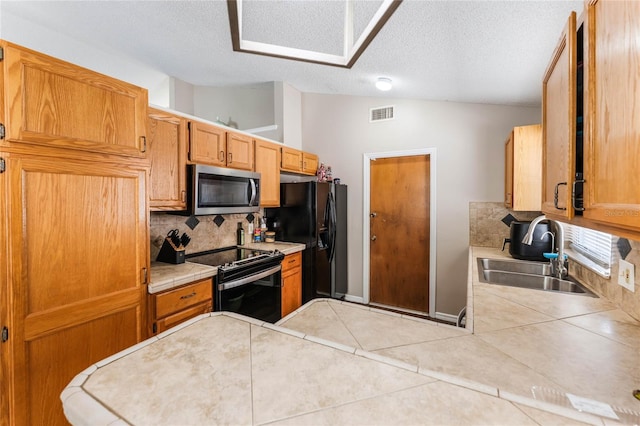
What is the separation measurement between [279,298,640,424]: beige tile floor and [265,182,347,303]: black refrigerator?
6.10 ft

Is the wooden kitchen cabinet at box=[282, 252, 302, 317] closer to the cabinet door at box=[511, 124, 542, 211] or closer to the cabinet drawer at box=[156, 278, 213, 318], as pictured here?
the cabinet drawer at box=[156, 278, 213, 318]

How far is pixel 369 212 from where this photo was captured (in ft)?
12.1

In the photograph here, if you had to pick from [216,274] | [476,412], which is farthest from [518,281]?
[216,274]

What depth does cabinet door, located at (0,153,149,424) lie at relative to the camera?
1244 mm

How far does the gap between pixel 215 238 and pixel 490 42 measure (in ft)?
9.03

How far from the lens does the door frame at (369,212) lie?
330cm

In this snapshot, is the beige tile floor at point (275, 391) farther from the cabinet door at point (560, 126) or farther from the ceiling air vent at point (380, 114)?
the ceiling air vent at point (380, 114)

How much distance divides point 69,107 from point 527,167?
314cm

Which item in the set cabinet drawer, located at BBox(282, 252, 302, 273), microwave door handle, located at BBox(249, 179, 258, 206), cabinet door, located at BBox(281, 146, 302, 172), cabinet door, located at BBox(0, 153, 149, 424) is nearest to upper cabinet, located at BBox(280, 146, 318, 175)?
cabinet door, located at BBox(281, 146, 302, 172)

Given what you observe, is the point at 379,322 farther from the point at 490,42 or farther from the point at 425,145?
the point at 425,145

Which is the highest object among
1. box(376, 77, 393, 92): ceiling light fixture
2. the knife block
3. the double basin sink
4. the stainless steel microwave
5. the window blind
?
box(376, 77, 393, 92): ceiling light fixture

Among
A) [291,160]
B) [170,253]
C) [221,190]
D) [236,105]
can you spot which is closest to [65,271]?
[170,253]

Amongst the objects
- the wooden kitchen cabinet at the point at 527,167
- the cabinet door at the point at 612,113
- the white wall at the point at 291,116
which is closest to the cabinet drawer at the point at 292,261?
the white wall at the point at 291,116

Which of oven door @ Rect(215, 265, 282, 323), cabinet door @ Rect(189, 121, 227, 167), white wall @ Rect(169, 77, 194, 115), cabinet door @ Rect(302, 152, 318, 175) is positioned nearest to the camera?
oven door @ Rect(215, 265, 282, 323)
